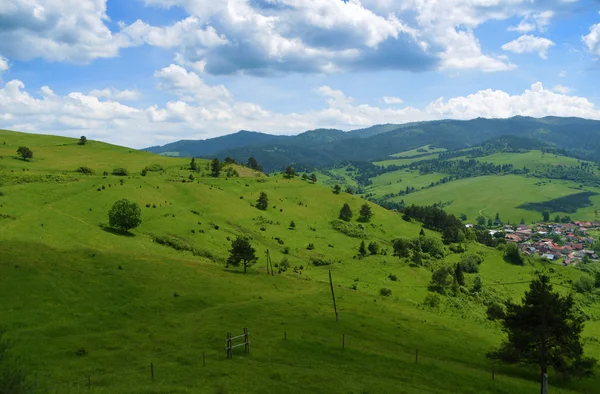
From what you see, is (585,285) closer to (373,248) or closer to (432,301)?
(373,248)

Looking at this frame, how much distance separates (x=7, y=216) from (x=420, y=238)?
453ft

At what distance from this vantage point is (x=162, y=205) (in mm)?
124875

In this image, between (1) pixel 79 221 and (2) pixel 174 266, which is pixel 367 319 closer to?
(2) pixel 174 266

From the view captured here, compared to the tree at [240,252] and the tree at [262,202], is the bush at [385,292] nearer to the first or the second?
the tree at [240,252]

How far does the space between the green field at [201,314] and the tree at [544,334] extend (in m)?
2.75

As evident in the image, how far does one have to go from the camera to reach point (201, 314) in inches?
2082

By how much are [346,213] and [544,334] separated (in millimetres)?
137352

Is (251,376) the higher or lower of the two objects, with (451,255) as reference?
higher

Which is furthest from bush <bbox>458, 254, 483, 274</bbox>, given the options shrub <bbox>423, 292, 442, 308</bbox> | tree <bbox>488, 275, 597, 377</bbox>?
tree <bbox>488, 275, 597, 377</bbox>

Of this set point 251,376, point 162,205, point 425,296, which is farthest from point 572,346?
point 162,205

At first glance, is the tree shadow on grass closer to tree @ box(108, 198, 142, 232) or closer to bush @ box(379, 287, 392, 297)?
tree @ box(108, 198, 142, 232)

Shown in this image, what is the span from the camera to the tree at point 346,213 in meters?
176

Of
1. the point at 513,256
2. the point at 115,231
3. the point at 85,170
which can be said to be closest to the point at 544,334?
the point at 115,231

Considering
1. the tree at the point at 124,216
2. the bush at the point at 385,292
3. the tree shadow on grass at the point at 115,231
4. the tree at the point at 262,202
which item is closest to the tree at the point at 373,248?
A: the bush at the point at 385,292
